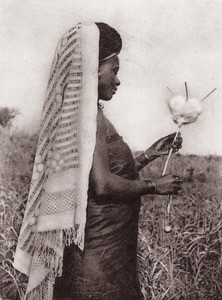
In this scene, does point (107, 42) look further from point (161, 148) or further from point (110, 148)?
point (161, 148)

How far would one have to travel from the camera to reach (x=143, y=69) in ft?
12.4

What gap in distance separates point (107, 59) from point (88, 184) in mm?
539

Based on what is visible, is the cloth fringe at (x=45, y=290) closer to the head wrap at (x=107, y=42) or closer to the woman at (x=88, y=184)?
the woman at (x=88, y=184)

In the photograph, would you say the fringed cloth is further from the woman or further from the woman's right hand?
the woman's right hand

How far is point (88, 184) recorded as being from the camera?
228 centimetres

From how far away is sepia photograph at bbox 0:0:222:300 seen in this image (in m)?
2.33

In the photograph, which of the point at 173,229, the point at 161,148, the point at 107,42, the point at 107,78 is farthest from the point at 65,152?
the point at 173,229

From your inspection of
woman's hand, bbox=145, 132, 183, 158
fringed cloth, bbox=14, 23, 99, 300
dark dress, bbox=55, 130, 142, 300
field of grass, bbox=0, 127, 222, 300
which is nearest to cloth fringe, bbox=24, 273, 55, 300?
fringed cloth, bbox=14, 23, 99, 300

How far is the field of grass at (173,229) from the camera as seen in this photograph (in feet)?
12.9

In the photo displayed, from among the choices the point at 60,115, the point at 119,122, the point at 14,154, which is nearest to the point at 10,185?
the point at 14,154

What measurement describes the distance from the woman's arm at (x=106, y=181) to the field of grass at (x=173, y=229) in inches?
63.5

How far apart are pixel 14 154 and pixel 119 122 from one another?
5.51 feet

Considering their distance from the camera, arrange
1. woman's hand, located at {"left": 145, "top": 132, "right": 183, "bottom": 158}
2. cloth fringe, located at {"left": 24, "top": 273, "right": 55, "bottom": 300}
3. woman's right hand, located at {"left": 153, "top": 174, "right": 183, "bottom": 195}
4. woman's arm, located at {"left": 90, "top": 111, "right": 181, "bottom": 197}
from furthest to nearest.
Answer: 1. woman's hand, located at {"left": 145, "top": 132, "right": 183, "bottom": 158}
2. cloth fringe, located at {"left": 24, "top": 273, "right": 55, "bottom": 300}
3. woman's right hand, located at {"left": 153, "top": 174, "right": 183, "bottom": 195}
4. woman's arm, located at {"left": 90, "top": 111, "right": 181, "bottom": 197}

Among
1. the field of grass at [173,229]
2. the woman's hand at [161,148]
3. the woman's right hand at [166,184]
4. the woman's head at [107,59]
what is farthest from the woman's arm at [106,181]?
the field of grass at [173,229]
